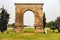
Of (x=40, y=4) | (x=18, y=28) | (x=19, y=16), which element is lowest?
(x=18, y=28)

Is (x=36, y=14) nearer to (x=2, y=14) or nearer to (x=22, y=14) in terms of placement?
(x=22, y=14)

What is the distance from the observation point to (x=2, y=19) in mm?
42000

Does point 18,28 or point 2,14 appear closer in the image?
point 18,28

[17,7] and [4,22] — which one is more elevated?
[17,7]

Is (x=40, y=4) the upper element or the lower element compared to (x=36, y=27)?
upper

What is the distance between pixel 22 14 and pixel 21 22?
1487 mm

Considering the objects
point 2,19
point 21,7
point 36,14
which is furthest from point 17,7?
point 2,19

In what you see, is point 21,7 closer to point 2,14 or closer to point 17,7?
point 17,7

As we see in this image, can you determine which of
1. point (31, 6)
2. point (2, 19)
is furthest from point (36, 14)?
point (2, 19)

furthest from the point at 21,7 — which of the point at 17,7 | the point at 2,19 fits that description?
the point at 2,19

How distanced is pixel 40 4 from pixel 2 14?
11.3m

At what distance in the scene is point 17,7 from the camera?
3544cm

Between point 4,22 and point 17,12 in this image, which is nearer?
point 17,12

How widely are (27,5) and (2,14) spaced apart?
959 centimetres
